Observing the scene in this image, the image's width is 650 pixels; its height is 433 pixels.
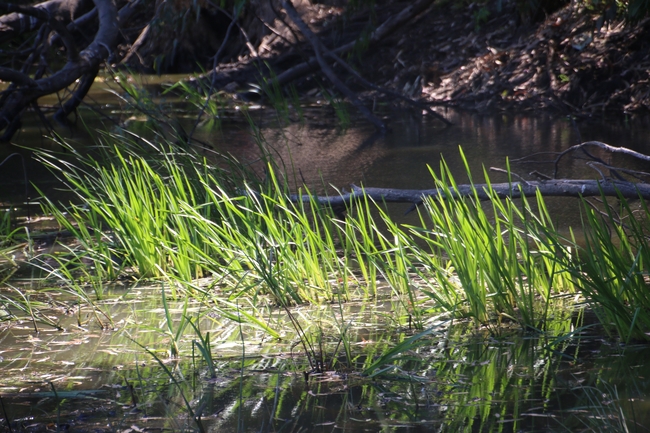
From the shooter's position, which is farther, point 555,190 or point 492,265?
point 555,190

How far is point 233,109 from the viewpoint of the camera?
1009 centimetres

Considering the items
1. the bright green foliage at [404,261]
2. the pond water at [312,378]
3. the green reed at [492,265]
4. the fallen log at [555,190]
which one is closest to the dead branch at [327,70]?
the bright green foliage at [404,261]

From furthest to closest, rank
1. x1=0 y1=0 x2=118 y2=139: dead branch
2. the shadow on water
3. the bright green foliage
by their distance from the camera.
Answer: x1=0 y1=0 x2=118 y2=139: dead branch, the bright green foliage, the shadow on water

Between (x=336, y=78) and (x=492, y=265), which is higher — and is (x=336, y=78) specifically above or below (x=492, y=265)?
above


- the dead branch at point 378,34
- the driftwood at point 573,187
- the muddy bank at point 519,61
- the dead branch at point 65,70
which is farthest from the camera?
the dead branch at point 378,34

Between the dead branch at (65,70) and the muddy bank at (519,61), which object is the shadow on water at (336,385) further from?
the muddy bank at (519,61)

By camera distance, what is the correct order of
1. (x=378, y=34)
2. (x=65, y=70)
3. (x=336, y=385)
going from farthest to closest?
(x=378, y=34)
(x=65, y=70)
(x=336, y=385)

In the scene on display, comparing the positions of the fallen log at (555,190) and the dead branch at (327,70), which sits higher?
the dead branch at (327,70)

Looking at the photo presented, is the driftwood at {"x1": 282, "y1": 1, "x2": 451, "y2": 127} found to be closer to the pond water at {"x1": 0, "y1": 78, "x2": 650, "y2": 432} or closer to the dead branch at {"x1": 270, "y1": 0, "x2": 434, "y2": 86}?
the dead branch at {"x1": 270, "y1": 0, "x2": 434, "y2": 86}

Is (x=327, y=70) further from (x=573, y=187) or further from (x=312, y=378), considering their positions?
(x=312, y=378)

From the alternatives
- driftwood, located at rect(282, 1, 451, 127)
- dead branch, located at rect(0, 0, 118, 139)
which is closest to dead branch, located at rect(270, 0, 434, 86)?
driftwood, located at rect(282, 1, 451, 127)

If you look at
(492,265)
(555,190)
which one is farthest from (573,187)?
(492,265)

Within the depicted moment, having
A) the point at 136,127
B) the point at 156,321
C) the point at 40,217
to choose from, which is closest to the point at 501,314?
the point at 156,321

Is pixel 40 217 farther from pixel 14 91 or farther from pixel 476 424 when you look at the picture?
pixel 476 424
